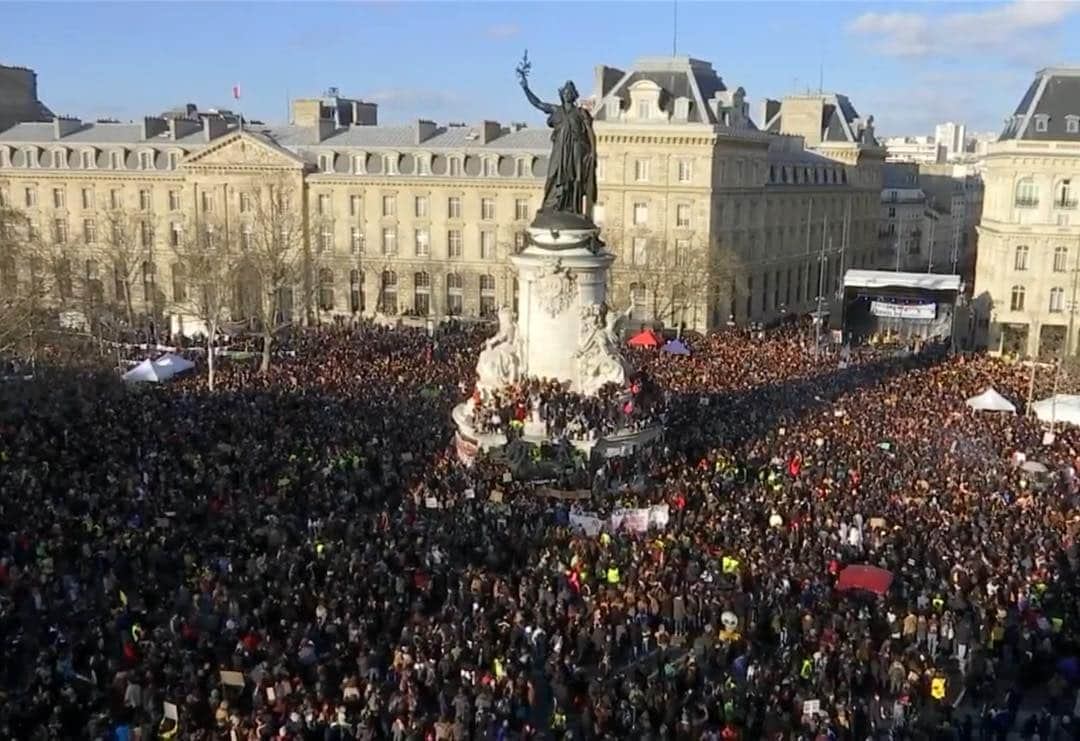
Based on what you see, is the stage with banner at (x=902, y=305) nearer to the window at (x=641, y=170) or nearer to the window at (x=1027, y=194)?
the window at (x=1027, y=194)

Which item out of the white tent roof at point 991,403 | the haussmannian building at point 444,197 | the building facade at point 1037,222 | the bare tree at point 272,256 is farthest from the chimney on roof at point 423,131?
the white tent roof at point 991,403

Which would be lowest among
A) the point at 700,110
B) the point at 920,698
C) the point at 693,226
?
the point at 920,698

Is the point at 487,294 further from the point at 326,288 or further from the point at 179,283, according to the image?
the point at 179,283

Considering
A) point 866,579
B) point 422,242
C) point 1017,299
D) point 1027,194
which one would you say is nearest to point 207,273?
point 422,242

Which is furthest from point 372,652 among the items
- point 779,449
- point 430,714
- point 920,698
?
point 779,449

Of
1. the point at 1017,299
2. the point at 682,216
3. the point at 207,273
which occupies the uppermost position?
the point at 682,216

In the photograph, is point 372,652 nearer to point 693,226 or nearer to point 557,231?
point 557,231
